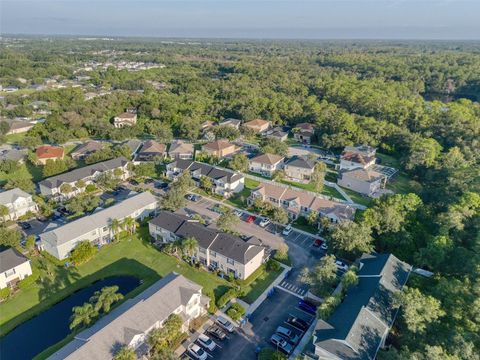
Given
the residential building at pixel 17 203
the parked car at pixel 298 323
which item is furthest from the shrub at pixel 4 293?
Result: the parked car at pixel 298 323

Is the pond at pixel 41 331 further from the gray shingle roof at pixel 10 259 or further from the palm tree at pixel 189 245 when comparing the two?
the palm tree at pixel 189 245

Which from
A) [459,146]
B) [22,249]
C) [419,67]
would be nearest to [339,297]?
[22,249]

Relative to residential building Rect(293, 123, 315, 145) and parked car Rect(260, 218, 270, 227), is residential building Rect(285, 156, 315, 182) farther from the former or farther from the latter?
residential building Rect(293, 123, 315, 145)

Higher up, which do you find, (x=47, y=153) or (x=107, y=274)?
(x=47, y=153)

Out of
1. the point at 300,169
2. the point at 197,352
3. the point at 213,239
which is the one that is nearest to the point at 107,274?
the point at 213,239

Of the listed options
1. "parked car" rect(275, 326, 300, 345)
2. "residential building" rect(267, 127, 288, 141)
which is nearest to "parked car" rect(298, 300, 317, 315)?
"parked car" rect(275, 326, 300, 345)

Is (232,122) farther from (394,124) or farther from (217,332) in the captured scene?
(217,332)
